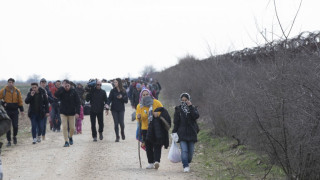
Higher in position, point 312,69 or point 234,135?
point 312,69

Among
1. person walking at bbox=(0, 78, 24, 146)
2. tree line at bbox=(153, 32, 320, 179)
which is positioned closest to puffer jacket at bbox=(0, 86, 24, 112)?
person walking at bbox=(0, 78, 24, 146)

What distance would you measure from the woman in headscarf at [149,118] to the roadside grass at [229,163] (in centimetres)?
94

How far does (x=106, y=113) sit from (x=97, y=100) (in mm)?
569

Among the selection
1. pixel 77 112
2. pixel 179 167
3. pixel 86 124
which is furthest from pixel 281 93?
pixel 86 124

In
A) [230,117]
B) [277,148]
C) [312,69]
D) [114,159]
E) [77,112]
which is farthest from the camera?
[77,112]

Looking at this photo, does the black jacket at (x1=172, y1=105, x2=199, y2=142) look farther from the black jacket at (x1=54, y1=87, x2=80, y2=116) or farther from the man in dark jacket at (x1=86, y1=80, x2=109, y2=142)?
the man in dark jacket at (x1=86, y1=80, x2=109, y2=142)

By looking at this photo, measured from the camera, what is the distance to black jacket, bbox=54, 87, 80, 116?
15.5 meters

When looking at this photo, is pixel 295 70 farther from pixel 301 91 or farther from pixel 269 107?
pixel 269 107

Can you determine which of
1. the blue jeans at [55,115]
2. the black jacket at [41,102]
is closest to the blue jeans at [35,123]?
the black jacket at [41,102]

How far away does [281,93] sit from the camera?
26.5 feet

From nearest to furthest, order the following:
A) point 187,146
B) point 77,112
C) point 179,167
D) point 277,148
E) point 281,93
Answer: point 281,93 → point 277,148 → point 187,146 → point 179,167 → point 77,112

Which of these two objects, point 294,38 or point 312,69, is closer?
point 312,69

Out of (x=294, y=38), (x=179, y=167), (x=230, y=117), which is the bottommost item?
(x=179, y=167)

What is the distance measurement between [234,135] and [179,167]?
2781 mm
